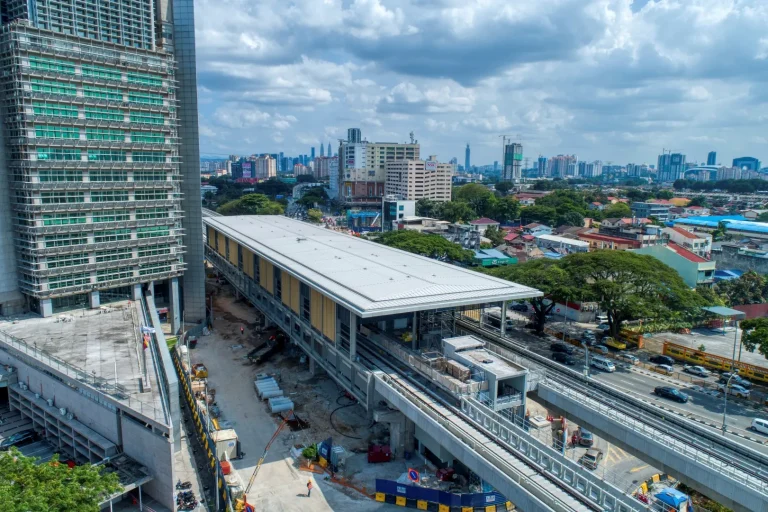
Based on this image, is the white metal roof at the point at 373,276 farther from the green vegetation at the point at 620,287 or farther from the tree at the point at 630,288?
the tree at the point at 630,288

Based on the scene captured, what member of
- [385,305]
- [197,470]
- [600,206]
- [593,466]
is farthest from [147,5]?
[600,206]

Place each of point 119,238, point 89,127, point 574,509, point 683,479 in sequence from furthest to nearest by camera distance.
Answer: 1. point 119,238
2. point 89,127
3. point 683,479
4. point 574,509

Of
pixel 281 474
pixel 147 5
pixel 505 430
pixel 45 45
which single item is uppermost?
pixel 147 5

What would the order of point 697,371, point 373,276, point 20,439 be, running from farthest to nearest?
1. point 697,371
2. point 373,276
3. point 20,439

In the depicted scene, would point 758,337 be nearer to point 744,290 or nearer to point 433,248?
point 744,290

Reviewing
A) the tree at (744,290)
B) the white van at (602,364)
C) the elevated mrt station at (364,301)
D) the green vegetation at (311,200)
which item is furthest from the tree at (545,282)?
the green vegetation at (311,200)

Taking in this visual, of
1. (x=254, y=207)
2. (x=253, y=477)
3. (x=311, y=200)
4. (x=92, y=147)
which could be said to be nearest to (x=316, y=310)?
(x=253, y=477)

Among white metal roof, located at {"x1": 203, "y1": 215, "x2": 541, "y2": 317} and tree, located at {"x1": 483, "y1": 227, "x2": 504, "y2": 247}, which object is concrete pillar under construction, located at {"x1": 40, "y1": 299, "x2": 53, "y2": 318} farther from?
tree, located at {"x1": 483, "y1": 227, "x2": 504, "y2": 247}

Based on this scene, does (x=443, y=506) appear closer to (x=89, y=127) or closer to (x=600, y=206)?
(x=89, y=127)
